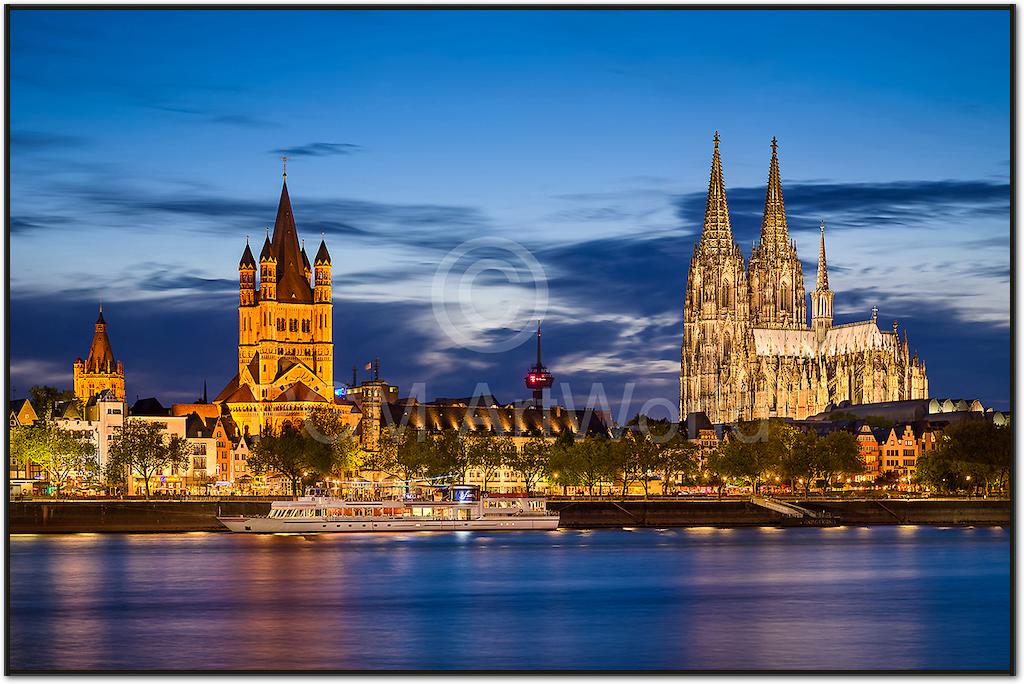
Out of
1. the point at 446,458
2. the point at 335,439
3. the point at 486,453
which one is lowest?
the point at 446,458

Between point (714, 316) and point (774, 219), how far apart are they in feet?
47.2

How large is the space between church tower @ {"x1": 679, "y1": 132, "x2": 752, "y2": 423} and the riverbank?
64.2m

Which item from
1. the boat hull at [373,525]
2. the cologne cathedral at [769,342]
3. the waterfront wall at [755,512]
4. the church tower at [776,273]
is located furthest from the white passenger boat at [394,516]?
the church tower at [776,273]

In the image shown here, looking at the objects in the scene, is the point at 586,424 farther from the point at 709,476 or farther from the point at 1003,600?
the point at 1003,600

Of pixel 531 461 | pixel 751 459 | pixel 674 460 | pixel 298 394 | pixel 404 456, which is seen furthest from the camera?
pixel 298 394

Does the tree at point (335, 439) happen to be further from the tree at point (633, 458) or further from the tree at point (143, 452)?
the tree at point (633, 458)

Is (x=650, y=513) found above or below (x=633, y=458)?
below

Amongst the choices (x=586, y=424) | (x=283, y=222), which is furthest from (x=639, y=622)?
(x=586, y=424)

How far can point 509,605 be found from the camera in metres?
56.2

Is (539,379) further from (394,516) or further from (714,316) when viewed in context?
(394,516)

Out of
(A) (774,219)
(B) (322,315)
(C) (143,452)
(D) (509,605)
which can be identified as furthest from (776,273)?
(D) (509,605)

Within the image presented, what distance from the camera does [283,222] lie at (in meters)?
148

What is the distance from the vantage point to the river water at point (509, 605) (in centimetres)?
4297

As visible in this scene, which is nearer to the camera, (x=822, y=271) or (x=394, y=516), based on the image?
(x=394, y=516)
